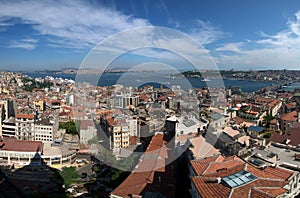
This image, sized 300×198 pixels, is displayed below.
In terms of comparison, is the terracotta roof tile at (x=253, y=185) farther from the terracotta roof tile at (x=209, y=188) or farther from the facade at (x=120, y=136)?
the facade at (x=120, y=136)

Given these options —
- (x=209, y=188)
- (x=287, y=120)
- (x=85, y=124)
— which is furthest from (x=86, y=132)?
(x=209, y=188)

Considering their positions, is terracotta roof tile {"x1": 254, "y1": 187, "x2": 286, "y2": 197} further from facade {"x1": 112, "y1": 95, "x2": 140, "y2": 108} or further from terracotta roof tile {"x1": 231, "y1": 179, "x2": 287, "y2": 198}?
facade {"x1": 112, "y1": 95, "x2": 140, "y2": 108}

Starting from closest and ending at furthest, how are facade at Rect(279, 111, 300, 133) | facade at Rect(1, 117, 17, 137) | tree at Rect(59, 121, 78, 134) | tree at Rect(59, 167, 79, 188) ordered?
tree at Rect(59, 167, 79, 188)
facade at Rect(279, 111, 300, 133)
facade at Rect(1, 117, 17, 137)
tree at Rect(59, 121, 78, 134)

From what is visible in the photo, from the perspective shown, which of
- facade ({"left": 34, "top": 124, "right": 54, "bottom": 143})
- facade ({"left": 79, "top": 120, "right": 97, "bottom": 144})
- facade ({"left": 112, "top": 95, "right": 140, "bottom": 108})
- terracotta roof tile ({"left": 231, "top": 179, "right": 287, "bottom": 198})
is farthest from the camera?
facade ({"left": 112, "top": 95, "right": 140, "bottom": 108})

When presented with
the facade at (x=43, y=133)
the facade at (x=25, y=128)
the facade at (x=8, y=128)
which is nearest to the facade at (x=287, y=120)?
the facade at (x=43, y=133)

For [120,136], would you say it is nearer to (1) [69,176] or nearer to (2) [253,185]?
(1) [69,176]

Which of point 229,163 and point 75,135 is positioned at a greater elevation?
point 229,163

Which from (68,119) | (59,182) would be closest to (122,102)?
(68,119)

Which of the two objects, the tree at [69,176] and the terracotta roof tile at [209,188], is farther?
the tree at [69,176]

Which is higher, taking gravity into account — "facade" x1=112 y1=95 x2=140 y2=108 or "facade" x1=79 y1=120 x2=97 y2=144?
"facade" x1=112 y1=95 x2=140 y2=108

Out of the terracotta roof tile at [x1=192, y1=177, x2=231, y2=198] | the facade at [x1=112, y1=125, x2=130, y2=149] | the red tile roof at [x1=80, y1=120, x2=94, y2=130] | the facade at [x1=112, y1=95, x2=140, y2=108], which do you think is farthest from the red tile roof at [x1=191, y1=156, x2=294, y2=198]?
the facade at [x1=112, y1=95, x2=140, y2=108]

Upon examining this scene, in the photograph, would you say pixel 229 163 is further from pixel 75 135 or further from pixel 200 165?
pixel 75 135
